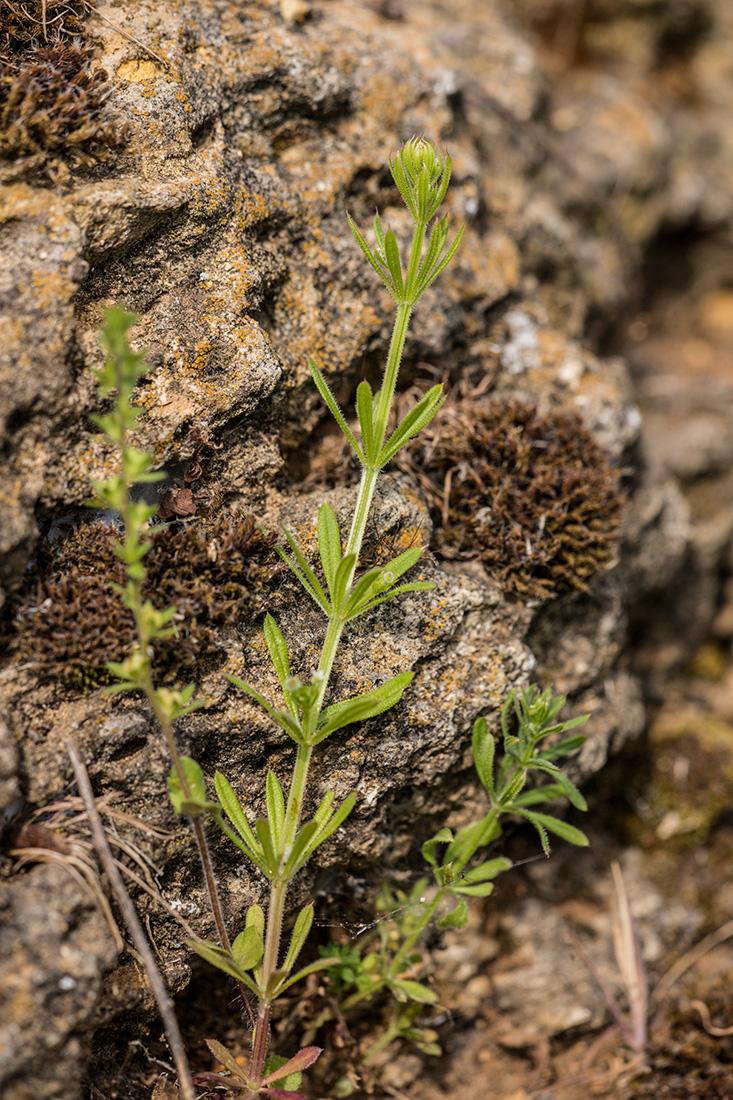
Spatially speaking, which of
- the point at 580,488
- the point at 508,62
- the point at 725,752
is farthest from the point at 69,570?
the point at 508,62

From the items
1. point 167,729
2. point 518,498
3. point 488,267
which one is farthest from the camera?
point 488,267

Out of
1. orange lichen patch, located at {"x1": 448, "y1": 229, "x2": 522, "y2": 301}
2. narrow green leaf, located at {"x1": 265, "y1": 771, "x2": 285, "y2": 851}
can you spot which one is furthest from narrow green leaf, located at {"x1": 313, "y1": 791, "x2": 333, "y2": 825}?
orange lichen patch, located at {"x1": 448, "y1": 229, "x2": 522, "y2": 301}

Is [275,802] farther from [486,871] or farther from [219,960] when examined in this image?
[486,871]

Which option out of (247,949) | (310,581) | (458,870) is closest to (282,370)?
(310,581)

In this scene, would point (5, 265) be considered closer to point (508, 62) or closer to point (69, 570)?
point (69, 570)

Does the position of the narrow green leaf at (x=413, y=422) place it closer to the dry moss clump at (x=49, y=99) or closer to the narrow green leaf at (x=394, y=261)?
the narrow green leaf at (x=394, y=261)

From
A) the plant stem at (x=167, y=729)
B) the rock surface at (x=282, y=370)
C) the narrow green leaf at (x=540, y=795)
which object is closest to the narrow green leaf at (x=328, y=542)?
the rock surface at (x=282, y=370)
